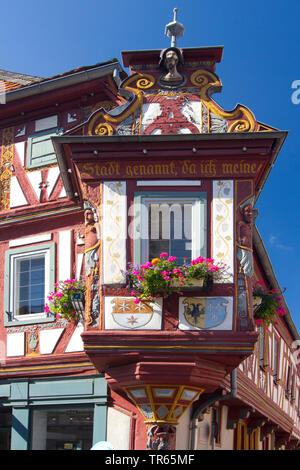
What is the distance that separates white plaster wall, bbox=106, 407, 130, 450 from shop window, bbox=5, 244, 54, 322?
2322 millimetres

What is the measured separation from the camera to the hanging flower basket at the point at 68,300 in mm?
11594

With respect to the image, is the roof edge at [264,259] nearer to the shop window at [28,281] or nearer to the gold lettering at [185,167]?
the gold lettering at [185,167]

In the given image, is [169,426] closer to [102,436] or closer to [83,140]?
[102,436]

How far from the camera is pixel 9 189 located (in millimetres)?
13906

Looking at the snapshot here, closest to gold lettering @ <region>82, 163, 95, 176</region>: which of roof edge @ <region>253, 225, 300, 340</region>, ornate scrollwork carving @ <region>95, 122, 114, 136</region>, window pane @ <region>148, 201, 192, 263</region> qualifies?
ornate scrollwork carving @ <region>95, 122, 114, 136</region>

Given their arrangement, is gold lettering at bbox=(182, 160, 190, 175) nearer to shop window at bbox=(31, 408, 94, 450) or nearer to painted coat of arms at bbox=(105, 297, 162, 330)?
painted coat of arms at bbox=(105, 297, 162, 330)

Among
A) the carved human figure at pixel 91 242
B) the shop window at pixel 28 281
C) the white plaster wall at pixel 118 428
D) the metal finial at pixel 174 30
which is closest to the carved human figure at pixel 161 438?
the white plaster wall at pixel 118 428

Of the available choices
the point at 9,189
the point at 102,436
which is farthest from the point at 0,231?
the point at 102,436

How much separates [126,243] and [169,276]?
41.2 inches

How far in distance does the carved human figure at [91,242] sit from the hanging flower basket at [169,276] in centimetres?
79

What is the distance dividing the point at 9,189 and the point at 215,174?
4671mm

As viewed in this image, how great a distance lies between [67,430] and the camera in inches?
521

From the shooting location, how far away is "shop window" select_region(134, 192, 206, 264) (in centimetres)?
1099

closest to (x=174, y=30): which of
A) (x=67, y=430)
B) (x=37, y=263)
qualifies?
(x=37, y=263)
